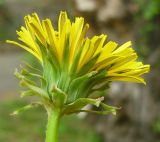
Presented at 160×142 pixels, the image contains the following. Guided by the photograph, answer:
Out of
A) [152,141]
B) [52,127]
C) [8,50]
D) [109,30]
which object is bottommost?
[52,127]

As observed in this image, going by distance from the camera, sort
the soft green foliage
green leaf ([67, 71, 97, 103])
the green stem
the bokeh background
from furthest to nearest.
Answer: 1. the soft green foliage
2. the bokeh background
3. green leaf ([67, 71, 97, 103])
4. the green stem

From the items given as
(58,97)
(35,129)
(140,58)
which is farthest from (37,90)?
(35,129)

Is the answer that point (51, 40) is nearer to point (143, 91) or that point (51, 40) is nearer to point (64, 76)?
point (64, 76)

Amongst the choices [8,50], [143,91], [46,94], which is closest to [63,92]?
[46,94]

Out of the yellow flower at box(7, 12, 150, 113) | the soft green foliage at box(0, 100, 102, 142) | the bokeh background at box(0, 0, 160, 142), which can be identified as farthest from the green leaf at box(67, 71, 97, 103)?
→ the soft green foliage at box(0, 100, 102, 142)

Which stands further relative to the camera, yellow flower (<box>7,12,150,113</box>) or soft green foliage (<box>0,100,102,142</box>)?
soft green foliage (<box>0,100,102,142</box>)

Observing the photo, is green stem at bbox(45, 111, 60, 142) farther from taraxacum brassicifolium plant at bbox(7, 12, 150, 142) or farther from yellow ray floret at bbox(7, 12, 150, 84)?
yellow ray floret at bbox(7, 12, 150, 84)

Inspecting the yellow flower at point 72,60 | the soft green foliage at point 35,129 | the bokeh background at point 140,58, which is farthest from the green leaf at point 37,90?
the soft green foliage at point 35,129

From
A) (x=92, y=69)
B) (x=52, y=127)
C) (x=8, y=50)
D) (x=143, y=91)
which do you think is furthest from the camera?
(x=8, y=50)
